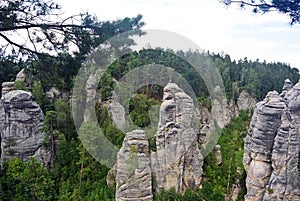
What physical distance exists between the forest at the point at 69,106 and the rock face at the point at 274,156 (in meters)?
1.44

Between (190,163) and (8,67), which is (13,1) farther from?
(190,163)

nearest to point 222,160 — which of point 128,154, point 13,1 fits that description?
point 128,154

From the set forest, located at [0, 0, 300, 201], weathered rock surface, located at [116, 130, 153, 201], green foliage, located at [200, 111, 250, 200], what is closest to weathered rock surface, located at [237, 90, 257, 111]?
forest, located at [0, 0, 300, 201]

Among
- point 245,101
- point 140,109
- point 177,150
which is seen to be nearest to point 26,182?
point 177,150

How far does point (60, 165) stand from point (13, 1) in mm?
12862

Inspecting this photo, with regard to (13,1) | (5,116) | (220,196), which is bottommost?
(220,196)

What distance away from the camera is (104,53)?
6098mm

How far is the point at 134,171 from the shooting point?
14.2m

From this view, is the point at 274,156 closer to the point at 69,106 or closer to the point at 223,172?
the point at 223,172

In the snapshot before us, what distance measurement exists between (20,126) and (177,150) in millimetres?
7111

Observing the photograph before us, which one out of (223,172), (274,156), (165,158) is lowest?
(223,172)

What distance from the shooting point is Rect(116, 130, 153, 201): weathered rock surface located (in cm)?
1404

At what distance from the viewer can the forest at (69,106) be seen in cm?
547

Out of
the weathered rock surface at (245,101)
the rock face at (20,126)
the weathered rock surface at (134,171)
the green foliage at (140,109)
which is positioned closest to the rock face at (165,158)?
the weathered rock surface at (134,171)
